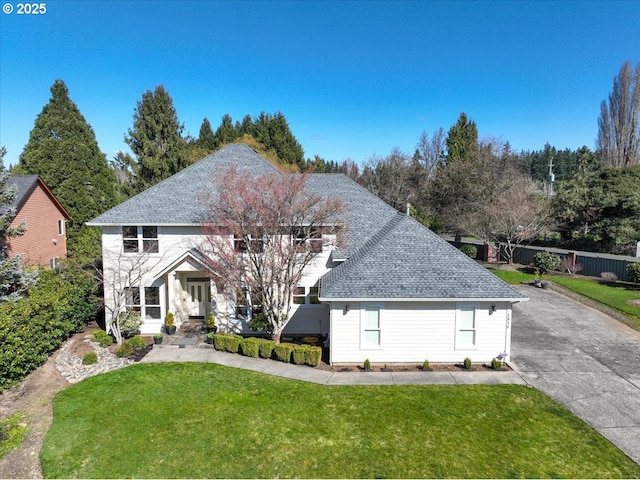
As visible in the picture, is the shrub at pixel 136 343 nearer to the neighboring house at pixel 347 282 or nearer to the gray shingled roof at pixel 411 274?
the neighboring house at pixel 347 282

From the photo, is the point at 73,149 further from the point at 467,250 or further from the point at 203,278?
the point at 467,250

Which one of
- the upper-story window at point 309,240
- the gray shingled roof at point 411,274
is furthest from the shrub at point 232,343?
the upper-story window at point 309,240

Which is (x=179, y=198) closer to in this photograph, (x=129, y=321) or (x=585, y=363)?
(x=129, y=321)

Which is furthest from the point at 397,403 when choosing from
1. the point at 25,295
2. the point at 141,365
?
the point at 25,295

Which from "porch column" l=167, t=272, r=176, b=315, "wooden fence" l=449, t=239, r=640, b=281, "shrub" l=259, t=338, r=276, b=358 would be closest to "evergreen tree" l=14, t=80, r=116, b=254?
"porch column" l=167, t=272, r=176, b=315

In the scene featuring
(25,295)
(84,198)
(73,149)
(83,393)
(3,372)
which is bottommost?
(83,393)
